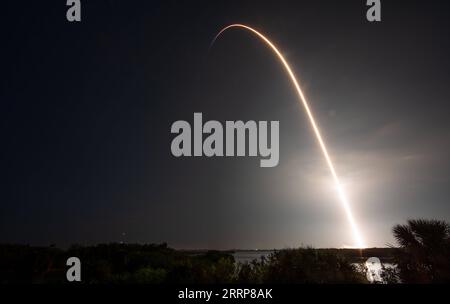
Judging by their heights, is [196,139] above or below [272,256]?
above

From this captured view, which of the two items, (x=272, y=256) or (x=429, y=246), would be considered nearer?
(x=429, y=246)

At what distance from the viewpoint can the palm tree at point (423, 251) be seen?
1139 centimetres

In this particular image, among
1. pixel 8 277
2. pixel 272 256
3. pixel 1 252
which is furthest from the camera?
pixel 1 252

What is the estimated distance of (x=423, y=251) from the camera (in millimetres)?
12008

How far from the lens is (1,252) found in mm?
24094

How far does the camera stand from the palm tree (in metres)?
11.4

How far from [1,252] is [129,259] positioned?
8.80 metres
